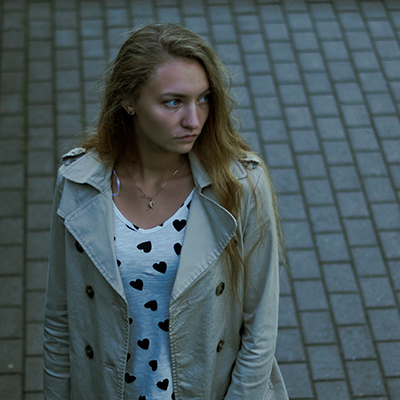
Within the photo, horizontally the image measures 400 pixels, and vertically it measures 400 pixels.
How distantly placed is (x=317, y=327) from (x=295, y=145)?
1.63m

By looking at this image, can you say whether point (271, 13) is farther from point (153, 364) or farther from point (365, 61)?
point (153, 364)

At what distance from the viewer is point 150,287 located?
2.17 m

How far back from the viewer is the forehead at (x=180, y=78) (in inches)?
79.5

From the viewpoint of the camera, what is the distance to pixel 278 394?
248 centimetres

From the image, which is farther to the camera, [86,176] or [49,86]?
[49,86]

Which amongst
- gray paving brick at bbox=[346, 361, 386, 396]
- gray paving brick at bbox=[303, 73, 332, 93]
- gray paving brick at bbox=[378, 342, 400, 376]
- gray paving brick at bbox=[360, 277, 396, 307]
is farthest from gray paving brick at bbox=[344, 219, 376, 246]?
gray paving brick at bbox=[303, 73, 332, 93]

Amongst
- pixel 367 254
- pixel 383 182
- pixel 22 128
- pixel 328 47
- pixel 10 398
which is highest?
pixel 328 47

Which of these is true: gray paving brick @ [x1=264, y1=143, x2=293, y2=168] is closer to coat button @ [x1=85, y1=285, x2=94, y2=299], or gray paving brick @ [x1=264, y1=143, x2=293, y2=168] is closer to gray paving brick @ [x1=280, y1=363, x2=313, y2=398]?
gray paving brick @ [x1=280, y1=363, x2=313, y2=398]

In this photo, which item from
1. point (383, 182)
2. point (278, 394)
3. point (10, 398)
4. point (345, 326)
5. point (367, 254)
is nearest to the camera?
point (278, 394)

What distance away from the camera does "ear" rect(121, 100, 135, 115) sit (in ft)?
7.17

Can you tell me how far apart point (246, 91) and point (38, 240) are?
221cm

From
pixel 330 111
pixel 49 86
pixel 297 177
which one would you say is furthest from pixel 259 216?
pixel 49 86

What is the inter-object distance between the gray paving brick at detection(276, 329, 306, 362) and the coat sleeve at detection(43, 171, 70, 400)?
178 cm

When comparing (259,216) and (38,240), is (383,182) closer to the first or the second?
(38,240)
